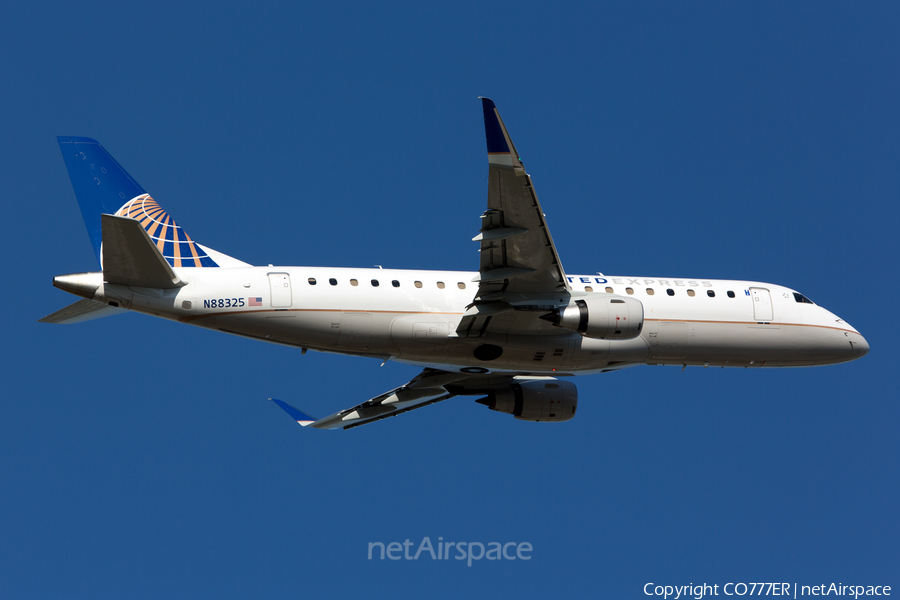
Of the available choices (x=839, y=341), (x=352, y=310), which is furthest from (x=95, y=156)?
(x=839, y=341)

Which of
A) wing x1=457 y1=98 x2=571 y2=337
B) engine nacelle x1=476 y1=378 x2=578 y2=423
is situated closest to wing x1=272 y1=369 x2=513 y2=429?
engine nacelle x1=476 y1=378 x2=578 y2=423

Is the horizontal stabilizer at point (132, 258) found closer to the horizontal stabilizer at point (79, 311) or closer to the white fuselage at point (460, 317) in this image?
the white fuselage at point (460, 317)

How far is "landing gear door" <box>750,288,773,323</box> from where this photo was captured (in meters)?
27.4

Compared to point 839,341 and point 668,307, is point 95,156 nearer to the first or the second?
point 668,307

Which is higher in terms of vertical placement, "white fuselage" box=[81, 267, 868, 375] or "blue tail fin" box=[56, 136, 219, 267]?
"blue tail fin" box=[56, 136, 219, 267]

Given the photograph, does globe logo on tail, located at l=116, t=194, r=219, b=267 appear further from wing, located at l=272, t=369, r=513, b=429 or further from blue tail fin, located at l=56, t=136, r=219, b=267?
wing, located at l=272, t=369, r=513, b=429

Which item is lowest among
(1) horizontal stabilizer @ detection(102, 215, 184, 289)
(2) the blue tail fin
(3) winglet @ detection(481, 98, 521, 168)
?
(1) horizontal stabilizer @ detection(102, 215, 184, 289)

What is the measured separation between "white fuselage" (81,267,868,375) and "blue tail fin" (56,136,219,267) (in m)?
1.27

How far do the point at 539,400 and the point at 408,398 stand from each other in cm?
423

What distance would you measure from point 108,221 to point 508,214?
29.2 ft

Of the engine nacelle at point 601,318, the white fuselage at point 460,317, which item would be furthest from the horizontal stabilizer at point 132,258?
the engine nacelle at point 601,318

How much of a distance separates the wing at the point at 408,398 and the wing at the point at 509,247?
→ 206 inches

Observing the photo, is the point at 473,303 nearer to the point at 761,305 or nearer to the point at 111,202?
the point at 761,305

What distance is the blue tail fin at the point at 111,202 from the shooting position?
81.9ft
